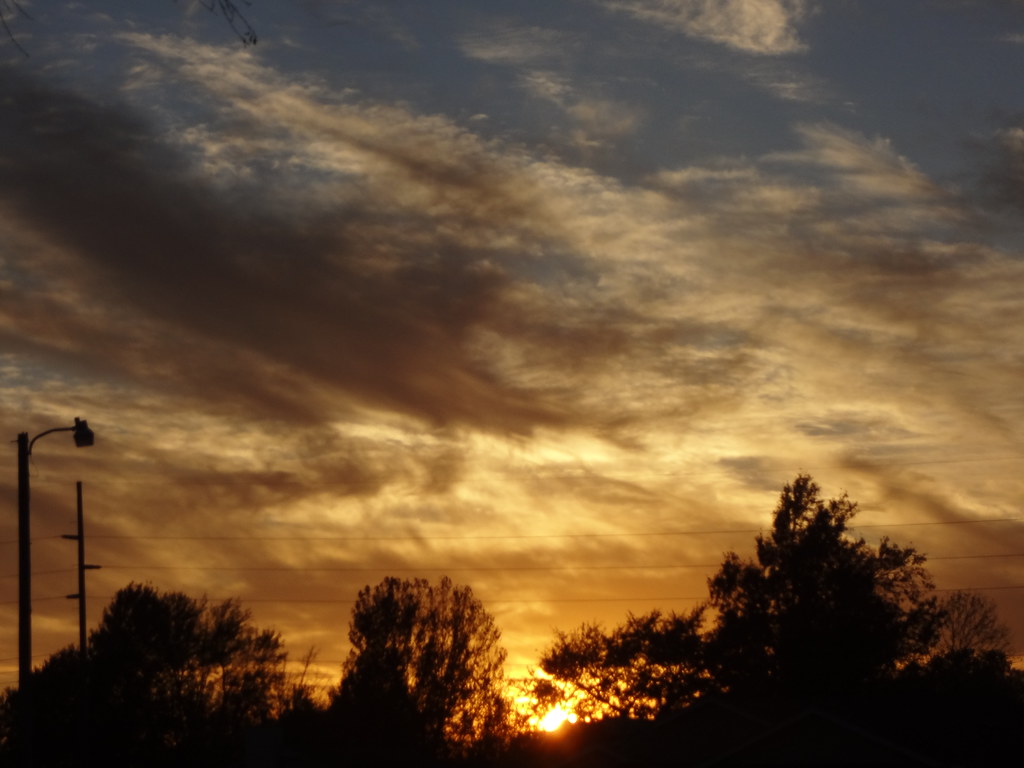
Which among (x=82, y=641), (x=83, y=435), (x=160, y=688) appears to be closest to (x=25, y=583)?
(x=83, y=435)

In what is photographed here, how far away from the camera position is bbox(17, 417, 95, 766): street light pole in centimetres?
2980

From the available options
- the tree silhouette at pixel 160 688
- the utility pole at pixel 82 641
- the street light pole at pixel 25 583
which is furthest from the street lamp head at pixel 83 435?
the tree silhouette at pixel 160 688

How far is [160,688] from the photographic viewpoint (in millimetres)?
80188

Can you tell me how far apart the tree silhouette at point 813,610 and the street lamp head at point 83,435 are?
50528 millimetres

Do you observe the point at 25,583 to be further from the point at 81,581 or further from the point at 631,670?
the point at 631,670

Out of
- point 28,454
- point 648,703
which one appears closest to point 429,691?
point 648,703

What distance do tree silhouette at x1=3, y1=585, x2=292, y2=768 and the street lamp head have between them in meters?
43.7

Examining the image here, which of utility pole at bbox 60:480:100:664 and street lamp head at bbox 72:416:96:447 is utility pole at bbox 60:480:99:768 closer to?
utility pole at bbox 60:480:100:664

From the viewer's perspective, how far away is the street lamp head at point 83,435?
32156mm

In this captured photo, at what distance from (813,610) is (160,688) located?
38650 mm

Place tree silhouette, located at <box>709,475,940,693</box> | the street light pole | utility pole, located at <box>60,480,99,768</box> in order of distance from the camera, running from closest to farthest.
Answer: the street light pole < utility pole, located at <box>60,480,99,768</box> < tree silhouette, located at <box>709,475,940,693</box>

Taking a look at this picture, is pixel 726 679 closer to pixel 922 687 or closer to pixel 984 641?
pixel 922 687

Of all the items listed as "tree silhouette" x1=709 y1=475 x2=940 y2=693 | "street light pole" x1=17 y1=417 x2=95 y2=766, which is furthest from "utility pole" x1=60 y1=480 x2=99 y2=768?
"tree silhouette" x1=709 y1=475 x2=940 y2=693

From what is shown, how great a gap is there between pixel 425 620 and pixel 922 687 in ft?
93.3
